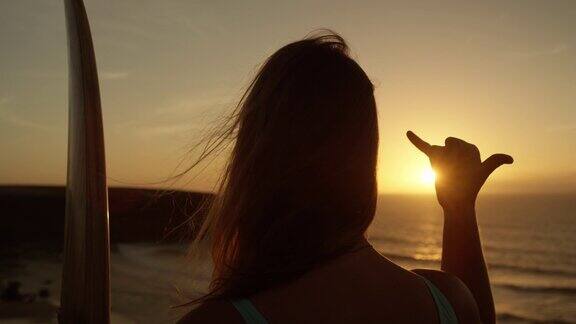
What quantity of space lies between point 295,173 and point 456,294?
0.51m

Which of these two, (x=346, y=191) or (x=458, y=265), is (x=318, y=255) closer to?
(x=346, y=191)

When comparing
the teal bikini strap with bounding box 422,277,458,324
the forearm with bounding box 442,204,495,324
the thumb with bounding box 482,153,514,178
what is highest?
the thumb with bounding box 482,153,514,178

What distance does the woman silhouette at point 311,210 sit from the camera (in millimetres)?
1134

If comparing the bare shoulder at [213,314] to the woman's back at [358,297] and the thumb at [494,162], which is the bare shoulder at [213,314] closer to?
the woman's back at [358,297]

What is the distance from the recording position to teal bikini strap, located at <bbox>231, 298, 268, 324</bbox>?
990mm

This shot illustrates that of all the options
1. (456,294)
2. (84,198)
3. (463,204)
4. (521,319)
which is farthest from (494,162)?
(521,319)

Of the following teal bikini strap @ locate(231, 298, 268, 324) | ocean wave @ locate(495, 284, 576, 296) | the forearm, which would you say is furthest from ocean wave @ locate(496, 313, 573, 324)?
teal bikini strap @ locate(231, 298, 268, 324)

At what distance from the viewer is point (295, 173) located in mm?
1200

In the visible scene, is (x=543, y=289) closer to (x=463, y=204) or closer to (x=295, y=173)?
(x=463, y=204)

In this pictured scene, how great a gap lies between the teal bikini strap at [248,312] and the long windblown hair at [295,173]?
0.07m

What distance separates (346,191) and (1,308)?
1511 cm

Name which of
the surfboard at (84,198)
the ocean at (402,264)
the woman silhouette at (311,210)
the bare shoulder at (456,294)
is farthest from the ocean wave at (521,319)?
the surfboard at (84,198)

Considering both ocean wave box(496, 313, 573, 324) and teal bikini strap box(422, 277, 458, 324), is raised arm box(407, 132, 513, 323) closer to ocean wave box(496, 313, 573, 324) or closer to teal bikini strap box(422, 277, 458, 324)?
teal bikini strap box(422, 277, 458, 324)

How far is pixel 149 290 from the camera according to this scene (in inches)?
792
